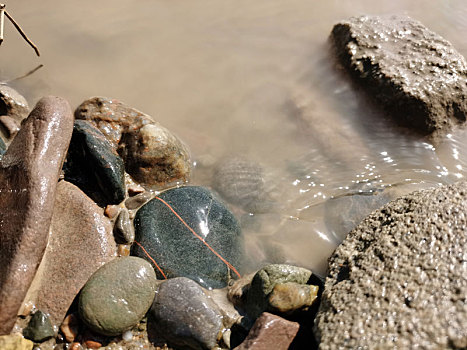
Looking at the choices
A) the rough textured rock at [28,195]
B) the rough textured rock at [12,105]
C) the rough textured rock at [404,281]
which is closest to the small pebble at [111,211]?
Answer: the rough textured rock at [28,195]

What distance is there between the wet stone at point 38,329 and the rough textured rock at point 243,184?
2090mm

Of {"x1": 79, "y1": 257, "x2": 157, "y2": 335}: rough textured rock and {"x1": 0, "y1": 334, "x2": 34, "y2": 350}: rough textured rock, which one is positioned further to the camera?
{"x1": 79, "y1": 257, "x2": 157, "y2": 335}: rough textured rock

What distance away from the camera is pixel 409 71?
5203 millimetres

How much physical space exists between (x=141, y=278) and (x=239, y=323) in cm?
89

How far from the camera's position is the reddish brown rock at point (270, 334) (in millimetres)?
3096

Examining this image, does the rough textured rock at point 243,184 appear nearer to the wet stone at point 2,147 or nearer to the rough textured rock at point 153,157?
the rough textured rock at point 153,157

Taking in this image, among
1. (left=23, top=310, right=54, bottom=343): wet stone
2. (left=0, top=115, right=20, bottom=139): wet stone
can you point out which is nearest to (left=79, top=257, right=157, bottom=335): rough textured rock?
→ (left=23, top=310, right=54, bottom=343): wet stone

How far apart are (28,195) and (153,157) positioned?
4.42 ft

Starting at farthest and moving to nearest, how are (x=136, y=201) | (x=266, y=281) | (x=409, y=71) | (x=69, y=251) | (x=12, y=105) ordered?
(x=409, y=71)
(x=12, y=105)
(x=136, y=201)
(x=69, y=251)
(x=266, y=281)

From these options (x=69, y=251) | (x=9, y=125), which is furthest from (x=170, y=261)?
(x=9, y=125)

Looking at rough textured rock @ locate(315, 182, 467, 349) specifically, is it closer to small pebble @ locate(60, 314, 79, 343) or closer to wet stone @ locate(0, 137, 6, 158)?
→ small pebble @ locate(60, 314, 79, 343)

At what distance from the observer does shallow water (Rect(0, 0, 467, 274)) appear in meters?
4.52

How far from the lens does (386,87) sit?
515cm

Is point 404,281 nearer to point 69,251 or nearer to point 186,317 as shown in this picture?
point 186,317
